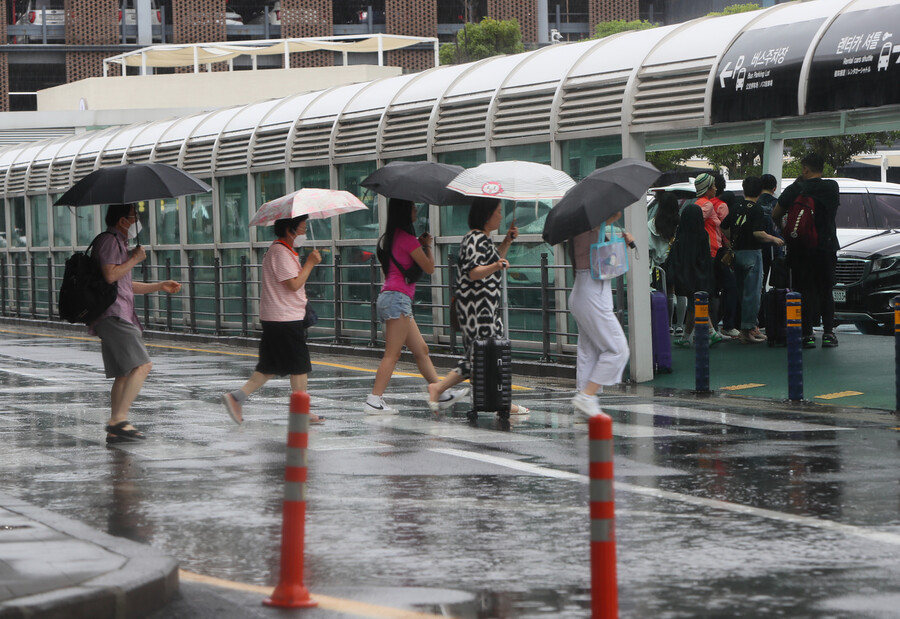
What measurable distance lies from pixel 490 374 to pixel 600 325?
914 mm

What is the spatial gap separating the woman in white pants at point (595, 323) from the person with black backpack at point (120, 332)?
9.40 ft

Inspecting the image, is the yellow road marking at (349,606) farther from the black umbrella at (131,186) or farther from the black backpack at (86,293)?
the black umbrella at (131,186)

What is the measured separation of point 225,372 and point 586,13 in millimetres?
69834

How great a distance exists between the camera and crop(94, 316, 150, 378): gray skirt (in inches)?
416

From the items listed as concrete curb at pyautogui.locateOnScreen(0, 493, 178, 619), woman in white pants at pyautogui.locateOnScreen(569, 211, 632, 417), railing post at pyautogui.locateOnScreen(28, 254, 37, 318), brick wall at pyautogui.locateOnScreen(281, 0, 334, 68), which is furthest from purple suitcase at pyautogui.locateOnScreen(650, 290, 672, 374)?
brick wall at pyautogui.locateOnScreen(281, 0, 334, 68)

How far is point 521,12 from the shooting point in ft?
257

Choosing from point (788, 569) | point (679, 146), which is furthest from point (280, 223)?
point (788, 569)

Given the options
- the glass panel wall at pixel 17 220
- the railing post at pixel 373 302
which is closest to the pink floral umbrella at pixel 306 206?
the railing post at pixel 373 302

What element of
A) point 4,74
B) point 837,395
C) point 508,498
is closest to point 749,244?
point 837,395

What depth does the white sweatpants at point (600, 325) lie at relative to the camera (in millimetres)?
10852

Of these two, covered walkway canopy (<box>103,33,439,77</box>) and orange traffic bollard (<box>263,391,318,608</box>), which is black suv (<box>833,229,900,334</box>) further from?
covered walkway canopy (<box>103,33,439,77</box>)

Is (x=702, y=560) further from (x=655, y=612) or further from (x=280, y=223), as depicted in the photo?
(x=280, y=223)

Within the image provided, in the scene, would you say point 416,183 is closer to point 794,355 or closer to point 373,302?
point 794,355

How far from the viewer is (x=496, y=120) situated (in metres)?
16.2
